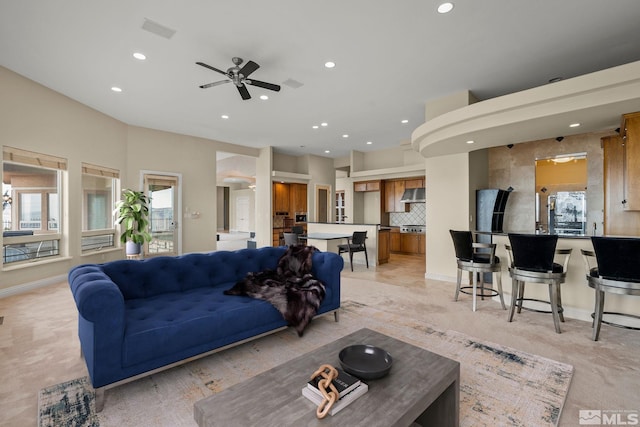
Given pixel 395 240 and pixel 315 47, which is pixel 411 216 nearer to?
pixel 395 240

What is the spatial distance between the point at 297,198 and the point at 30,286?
6.90 m

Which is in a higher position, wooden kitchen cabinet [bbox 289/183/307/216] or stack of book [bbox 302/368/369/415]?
wooden kitchen cabinet [bbox 289/183/307/216]

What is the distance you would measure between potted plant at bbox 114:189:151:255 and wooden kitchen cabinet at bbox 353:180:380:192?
20.2 ft

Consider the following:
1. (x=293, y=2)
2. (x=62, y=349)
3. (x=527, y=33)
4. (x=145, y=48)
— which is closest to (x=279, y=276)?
(x=62, y=349)

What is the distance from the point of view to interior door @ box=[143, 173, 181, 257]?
7.27 m

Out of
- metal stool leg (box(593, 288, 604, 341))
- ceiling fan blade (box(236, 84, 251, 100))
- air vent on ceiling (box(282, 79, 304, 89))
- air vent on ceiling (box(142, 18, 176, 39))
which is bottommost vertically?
metal stool leg (box(593, 288, 604, 341))

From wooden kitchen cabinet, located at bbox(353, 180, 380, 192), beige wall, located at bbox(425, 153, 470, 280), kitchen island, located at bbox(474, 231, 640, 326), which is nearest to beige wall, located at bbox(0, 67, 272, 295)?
wooden kitchen cabinet, located at bbox(353, 180, 380, 192)

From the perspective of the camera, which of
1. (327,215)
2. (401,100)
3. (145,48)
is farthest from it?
(327,215)

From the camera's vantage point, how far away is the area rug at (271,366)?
1.75m

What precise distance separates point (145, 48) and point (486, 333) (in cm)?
511

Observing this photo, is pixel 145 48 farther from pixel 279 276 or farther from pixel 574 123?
pixel 574 123

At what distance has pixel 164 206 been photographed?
742cm

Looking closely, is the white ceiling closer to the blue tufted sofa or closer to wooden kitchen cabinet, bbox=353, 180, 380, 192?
the blue tufted sofa

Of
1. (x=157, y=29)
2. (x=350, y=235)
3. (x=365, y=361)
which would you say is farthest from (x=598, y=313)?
(x=157, y=29)
